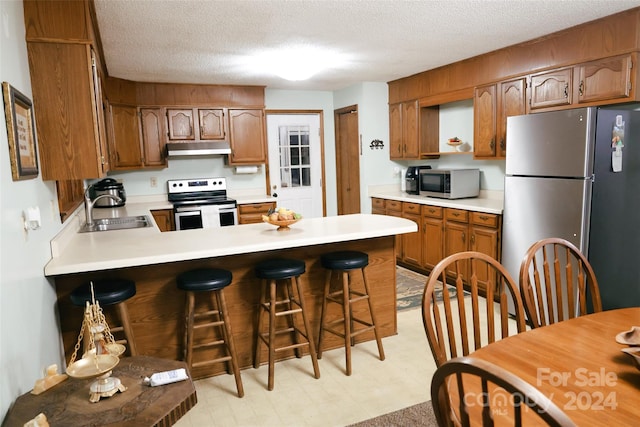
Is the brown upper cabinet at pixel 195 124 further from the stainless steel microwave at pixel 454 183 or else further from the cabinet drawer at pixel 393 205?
the stainless steel microwave at pixel 454 183

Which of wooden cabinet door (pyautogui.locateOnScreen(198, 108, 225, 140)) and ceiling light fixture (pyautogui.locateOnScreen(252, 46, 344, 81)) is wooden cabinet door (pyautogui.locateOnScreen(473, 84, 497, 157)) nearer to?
ceiling light fixture (pyautogui.locateOnScreen(252, 46, 344, 81))

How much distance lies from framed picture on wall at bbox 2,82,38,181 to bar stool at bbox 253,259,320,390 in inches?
50.5

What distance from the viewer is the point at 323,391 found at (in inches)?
102

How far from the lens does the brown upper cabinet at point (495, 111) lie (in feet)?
12.9

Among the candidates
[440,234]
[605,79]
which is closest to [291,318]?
[440,234]

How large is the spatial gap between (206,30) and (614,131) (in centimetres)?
293

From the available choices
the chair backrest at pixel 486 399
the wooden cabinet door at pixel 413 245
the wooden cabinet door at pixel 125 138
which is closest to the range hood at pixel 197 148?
the wooden cabinet door at pixel 125 138

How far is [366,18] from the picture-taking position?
305cm

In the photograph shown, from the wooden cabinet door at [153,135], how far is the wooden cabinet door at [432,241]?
319cm

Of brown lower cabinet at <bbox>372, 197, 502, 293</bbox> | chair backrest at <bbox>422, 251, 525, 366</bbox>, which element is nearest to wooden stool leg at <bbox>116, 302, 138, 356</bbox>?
chair backrest at <bbox>422, 251, 525, 366</bbox>

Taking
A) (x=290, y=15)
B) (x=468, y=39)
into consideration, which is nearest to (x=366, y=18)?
(x=290, y=15)

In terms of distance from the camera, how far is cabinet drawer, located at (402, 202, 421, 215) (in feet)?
16.1

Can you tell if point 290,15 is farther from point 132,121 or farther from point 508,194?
point 132,121

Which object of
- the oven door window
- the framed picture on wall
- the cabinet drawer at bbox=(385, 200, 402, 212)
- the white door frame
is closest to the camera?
the framed picture on wall
